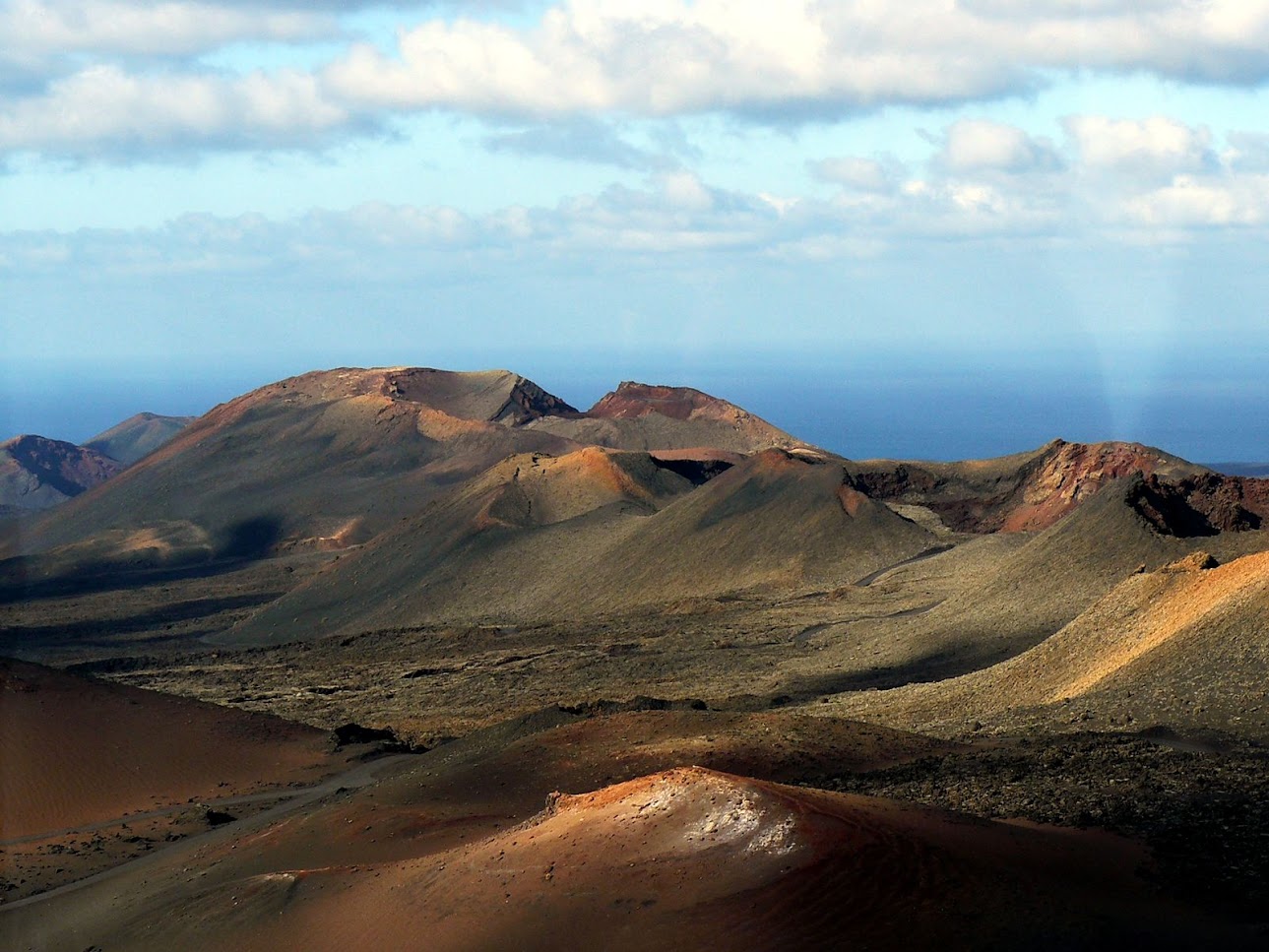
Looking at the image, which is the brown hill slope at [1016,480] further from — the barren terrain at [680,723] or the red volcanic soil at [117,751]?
the red volcanic soil at [117,751]

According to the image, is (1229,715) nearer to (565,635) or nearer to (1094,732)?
(1094,732)

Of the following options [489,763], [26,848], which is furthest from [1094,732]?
[26,848]

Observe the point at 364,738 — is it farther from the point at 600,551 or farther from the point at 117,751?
the point at 600,551

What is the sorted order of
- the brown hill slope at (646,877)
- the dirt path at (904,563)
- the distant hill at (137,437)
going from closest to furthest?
the brown hill slope at (646,877), the dirt path at (904,563), the distant hill at (137,437)

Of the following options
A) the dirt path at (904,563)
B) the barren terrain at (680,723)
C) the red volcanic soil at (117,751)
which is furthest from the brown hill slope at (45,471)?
A: the red volcanic soil at (117,751)

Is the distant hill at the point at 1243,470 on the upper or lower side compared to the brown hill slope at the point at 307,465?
lower

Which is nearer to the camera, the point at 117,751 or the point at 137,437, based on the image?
the point at 117,751

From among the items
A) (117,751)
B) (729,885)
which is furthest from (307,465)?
(729,885)

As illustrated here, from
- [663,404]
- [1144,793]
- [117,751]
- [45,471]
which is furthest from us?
[45,471]
